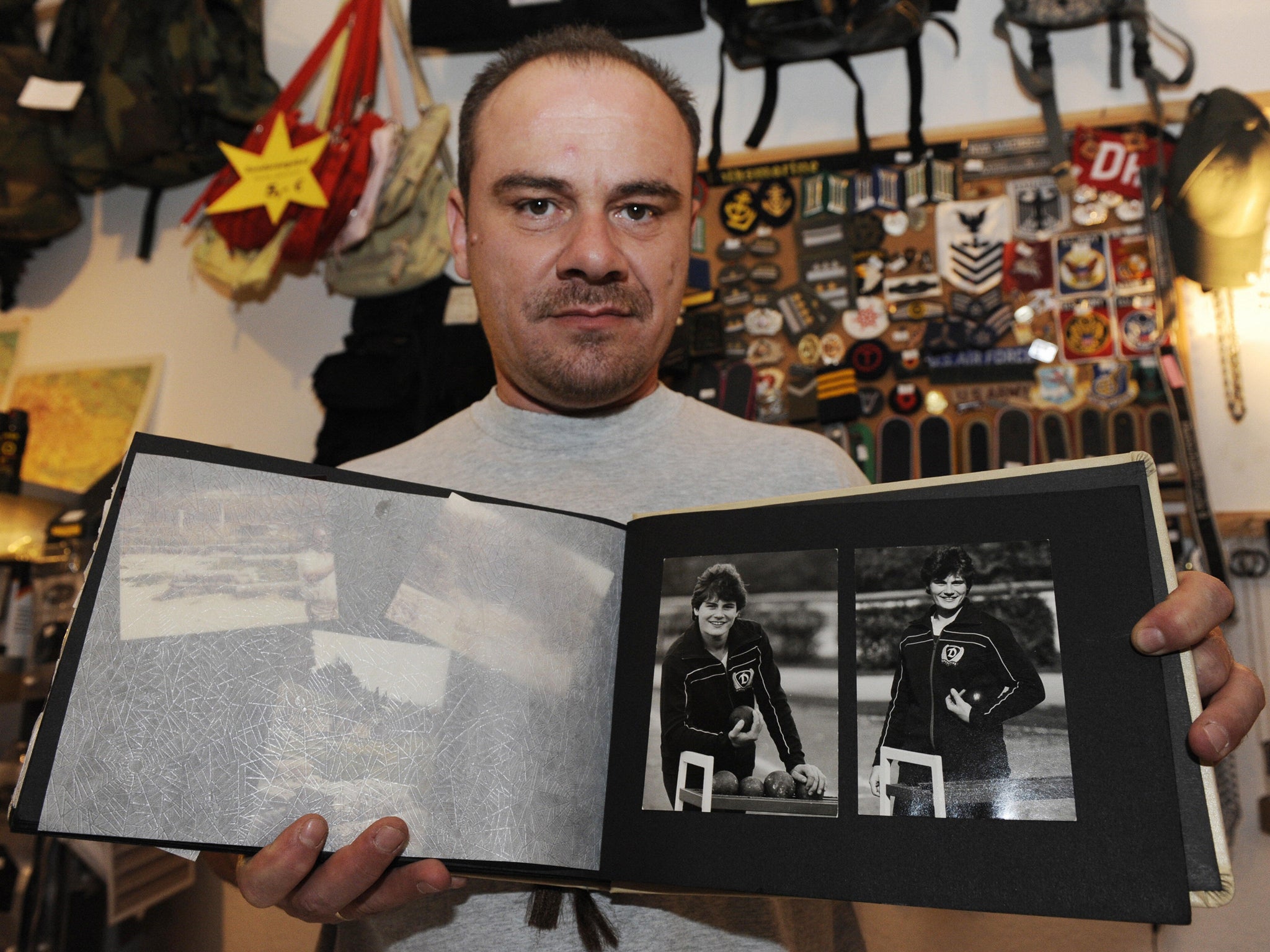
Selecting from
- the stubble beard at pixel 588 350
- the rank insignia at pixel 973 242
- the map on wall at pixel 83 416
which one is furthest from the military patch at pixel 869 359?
the map on wall at pixel 83 416

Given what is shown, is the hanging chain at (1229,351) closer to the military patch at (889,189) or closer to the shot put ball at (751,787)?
the military patch at (889,189)

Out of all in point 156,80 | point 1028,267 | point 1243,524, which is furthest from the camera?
point 156,80

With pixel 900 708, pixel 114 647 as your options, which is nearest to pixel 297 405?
pixel 114 647

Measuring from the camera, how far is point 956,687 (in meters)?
0.62

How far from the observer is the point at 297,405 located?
7.98ft

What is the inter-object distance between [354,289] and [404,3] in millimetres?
875

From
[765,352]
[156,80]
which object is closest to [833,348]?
[765,352]

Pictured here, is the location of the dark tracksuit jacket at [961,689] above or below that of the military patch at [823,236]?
below

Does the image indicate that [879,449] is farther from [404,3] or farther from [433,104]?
[404,3]

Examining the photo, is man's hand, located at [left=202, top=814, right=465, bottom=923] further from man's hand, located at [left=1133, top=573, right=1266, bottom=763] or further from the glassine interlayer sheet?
man's hand, located at [left=1133, top=573, right=1266, bottom=763]

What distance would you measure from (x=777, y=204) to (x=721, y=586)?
5.38 feet

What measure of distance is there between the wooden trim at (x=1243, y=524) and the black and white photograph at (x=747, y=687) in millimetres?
1472

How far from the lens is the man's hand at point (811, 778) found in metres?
0.64

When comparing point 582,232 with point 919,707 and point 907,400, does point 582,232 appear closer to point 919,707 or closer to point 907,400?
point 919,707
